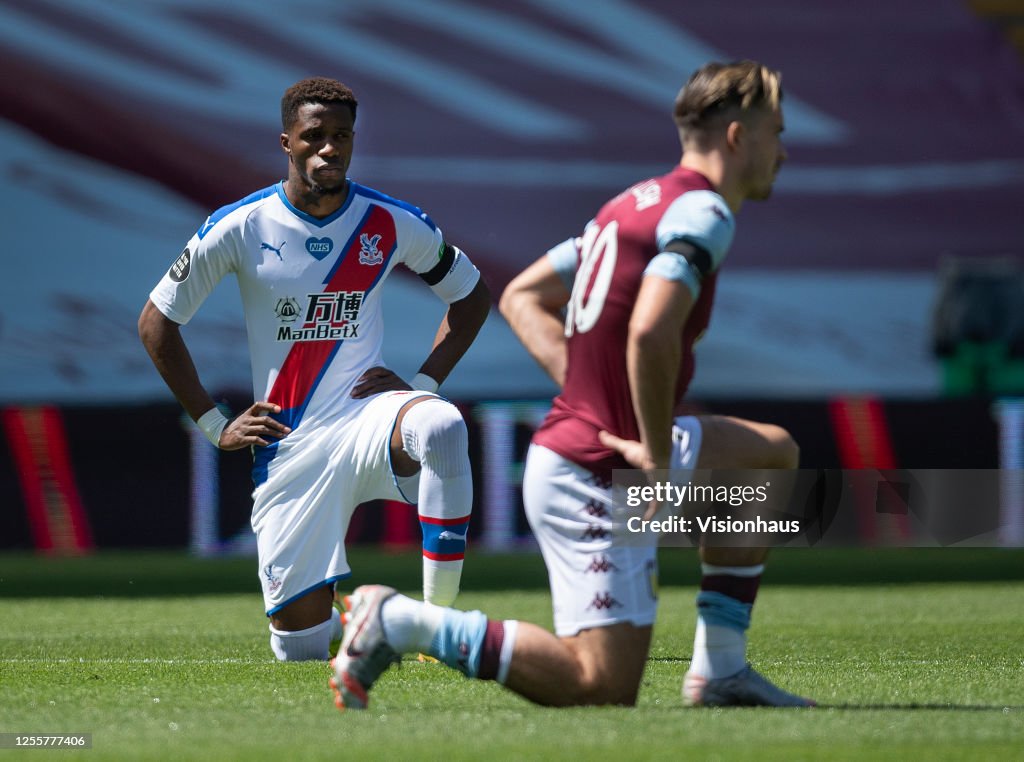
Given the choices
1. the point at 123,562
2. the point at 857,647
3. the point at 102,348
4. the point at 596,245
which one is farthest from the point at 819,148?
the point at 596,245

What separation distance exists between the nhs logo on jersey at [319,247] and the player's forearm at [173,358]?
0.56 meters

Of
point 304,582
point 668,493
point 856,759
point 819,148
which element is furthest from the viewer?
point 819,148

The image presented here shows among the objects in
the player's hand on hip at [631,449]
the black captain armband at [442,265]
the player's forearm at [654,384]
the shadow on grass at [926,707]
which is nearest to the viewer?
the player's forearm at [654,384]

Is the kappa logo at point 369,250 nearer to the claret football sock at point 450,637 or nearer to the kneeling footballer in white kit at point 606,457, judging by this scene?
the kneeling footballer in white kit at point 606,457

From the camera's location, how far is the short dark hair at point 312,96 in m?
6.14

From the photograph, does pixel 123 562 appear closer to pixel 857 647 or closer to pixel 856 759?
pixel 857 647

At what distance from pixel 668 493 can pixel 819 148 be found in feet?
47.1

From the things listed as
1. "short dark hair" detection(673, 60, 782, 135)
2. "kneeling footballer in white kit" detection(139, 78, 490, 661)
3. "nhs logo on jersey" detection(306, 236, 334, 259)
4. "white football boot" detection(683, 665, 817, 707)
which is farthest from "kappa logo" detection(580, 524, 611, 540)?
"nhs logo on jersey" detection(306, 236, 334, 259)

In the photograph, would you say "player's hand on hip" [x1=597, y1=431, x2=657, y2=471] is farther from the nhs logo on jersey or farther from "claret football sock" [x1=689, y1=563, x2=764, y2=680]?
the nhs logo on jersey

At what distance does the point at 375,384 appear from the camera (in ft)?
20.5

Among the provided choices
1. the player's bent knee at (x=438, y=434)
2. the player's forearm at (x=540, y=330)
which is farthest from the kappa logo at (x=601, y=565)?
the player's bent knee at (x=438, y=434)

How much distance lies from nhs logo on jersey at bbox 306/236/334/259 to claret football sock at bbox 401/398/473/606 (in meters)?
0.70

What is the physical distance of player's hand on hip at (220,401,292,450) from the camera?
6164mm

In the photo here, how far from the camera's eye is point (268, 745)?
3.86 m
